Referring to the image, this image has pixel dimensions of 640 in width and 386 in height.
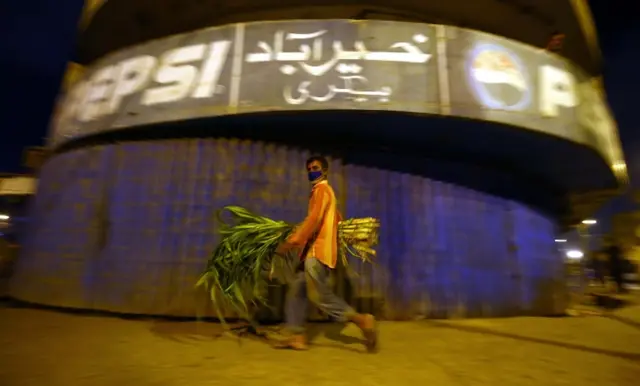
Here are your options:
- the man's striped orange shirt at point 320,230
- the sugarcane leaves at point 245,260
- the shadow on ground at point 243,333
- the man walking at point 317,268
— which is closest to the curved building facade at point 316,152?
the shadow on ground at point 243,333

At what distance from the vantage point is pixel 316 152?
19.4 feet

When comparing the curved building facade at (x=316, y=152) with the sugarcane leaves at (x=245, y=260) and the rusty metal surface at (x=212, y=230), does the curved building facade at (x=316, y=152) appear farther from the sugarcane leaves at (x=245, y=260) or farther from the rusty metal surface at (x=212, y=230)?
the sugarcane leaves at (x=245, y=260)

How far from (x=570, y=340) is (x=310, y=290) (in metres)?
3.11

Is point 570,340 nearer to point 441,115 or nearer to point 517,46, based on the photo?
point 441,115

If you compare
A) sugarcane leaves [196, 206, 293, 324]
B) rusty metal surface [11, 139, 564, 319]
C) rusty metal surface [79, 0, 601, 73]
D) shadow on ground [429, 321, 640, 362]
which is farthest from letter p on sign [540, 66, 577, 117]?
sugarcane leaves [196, 206, 293, 324]

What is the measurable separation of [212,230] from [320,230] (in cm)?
199

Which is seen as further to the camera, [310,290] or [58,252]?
[58,252]

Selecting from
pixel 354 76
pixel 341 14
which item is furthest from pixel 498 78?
pixel 341 14

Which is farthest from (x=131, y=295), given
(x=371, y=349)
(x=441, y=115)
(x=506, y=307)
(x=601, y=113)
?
(x=601, y=113)

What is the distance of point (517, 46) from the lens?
5.76m

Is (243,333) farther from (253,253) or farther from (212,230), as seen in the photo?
(212,230)

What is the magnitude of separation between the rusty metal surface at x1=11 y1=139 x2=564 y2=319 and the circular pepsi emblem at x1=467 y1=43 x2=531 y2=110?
1.37 m

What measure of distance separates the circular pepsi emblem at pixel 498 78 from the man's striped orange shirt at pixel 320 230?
249 cm

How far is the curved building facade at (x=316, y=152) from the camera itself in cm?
536
